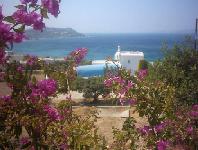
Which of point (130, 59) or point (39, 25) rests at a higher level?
point (39, 25)

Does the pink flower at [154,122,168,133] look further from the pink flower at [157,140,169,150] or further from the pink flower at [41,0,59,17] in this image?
the pink flower at [41,0,59,17]

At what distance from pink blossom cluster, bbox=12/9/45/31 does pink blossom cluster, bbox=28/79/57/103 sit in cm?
66

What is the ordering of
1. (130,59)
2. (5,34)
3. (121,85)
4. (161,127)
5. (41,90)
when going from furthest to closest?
→ (130,59)
(121,85)
(161,127)
(41,90)
(5,34)

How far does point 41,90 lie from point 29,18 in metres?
0.84

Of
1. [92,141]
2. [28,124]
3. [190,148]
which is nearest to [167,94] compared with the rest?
[190,148]

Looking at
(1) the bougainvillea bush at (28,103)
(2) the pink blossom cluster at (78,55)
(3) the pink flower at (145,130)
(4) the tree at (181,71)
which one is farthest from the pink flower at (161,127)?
(4) the tree at (181,71)

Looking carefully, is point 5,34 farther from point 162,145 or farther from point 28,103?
point 162,145

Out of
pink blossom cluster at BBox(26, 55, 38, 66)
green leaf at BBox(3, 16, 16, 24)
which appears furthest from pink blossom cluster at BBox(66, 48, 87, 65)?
green leaf at BBox(3, 16, 16, 24)

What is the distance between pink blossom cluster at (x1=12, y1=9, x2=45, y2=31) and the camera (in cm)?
313

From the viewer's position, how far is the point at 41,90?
3.62 meters

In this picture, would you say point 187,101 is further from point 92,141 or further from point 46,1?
point 46,1

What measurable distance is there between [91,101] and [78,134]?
21.0 metres

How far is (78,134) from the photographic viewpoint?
4.03m

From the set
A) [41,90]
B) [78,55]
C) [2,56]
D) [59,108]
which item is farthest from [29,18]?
[78,55]
